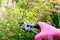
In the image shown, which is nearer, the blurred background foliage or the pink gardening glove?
the pink gardening glove

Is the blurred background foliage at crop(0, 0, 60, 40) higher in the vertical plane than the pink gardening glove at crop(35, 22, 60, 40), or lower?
lower

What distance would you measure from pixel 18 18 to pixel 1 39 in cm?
45

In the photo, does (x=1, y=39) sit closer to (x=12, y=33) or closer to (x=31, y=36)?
(x=12, y=33)

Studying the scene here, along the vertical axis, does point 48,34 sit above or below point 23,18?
above

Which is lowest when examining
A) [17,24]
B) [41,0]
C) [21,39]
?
[21,39]

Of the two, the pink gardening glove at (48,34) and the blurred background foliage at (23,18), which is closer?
the pink gardening glove at (48,34)

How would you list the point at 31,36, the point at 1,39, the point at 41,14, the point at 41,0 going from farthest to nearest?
the point at 41,0
the point at 41,14
the point at 31,36
the point at 1,39

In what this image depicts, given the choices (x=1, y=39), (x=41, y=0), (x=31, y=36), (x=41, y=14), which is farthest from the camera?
(x=41, y=0)

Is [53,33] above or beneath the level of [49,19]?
above

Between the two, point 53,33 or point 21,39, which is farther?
point 21,39

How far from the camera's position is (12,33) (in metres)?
2.81

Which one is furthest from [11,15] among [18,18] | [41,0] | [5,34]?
[41,0]

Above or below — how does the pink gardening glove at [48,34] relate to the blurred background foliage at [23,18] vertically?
above

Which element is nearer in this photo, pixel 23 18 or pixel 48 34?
pixel 48 34
